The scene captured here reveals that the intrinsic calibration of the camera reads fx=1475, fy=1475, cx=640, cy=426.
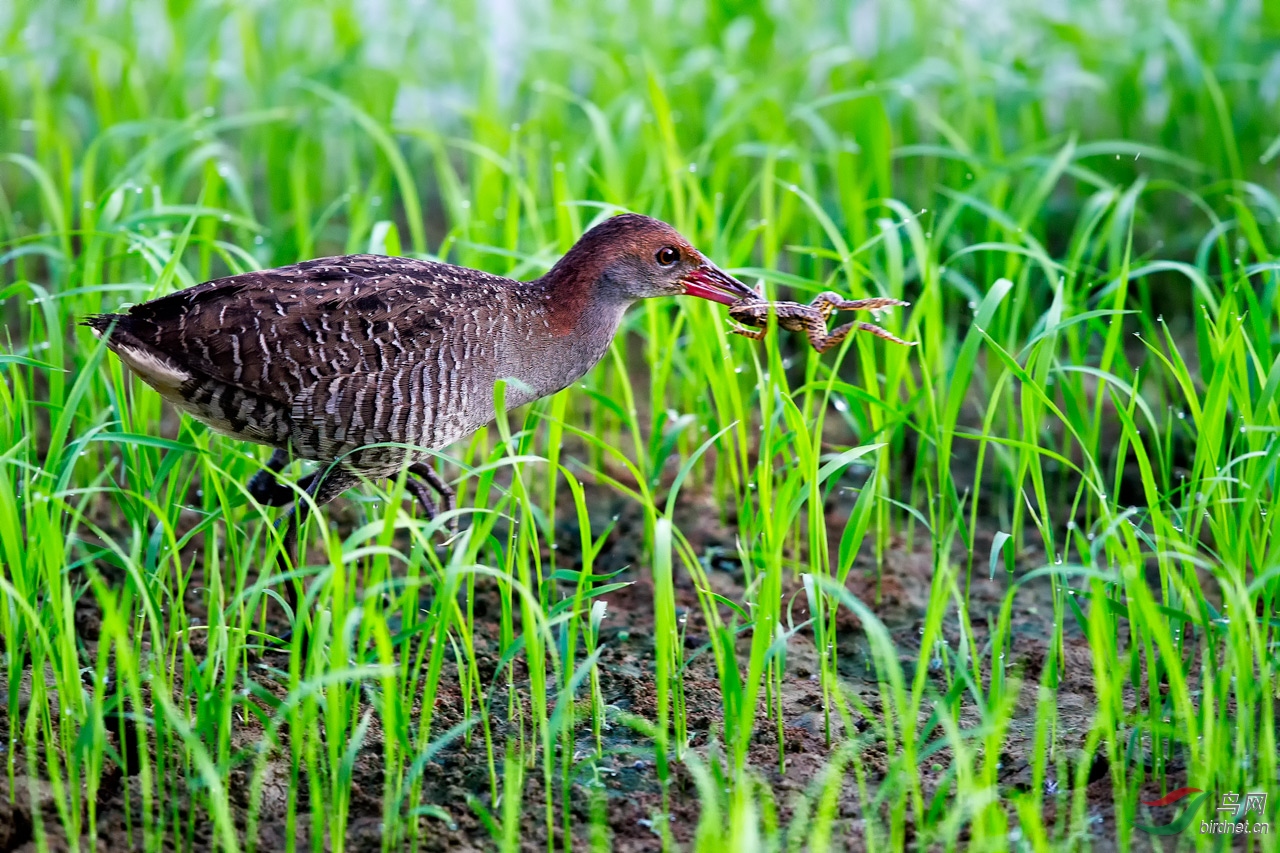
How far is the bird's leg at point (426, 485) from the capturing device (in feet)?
14.1

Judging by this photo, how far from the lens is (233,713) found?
3.64 meters

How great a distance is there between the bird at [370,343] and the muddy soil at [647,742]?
61 cm

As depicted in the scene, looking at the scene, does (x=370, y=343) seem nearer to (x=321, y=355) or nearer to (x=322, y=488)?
(x=321, y=355)

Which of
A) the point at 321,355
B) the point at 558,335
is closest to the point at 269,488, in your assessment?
the point at 321,355

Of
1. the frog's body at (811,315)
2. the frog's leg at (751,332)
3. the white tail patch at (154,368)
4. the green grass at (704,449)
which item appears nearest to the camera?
the green grass at (704,449)

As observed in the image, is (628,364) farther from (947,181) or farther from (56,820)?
(56,820)

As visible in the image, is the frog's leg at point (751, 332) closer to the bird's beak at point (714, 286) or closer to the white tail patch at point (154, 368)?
the bird's beak at point (714, 286)

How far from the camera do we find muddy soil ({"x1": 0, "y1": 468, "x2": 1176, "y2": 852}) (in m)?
3.27

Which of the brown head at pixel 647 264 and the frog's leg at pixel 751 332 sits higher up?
the brown head at pixel 647 264

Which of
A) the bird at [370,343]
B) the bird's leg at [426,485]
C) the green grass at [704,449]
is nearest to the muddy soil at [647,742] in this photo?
the green grass at [704,449]

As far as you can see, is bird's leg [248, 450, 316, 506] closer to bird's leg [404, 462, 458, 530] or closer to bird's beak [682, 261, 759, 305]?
bird's leg [404, 462, 458, 530]

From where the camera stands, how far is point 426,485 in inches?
173

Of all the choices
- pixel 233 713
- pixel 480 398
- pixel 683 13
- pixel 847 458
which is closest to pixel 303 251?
pixel 480 398

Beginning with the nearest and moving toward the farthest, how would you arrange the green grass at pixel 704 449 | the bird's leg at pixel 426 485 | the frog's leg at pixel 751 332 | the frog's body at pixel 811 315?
the green grass at pixel 704 449
the frog's body at pixel 811 315
the frog's leg at pixel 751 332
the bird's leg at pixel 426 485
